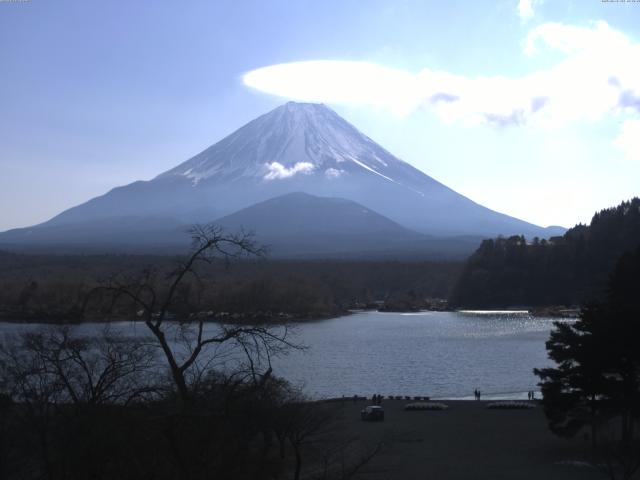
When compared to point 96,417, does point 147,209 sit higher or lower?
higher

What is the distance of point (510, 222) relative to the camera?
5773 inches

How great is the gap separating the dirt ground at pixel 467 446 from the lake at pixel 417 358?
7.46ft

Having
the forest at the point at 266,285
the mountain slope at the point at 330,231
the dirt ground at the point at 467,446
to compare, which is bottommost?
the dirt ground at the point at 467,446

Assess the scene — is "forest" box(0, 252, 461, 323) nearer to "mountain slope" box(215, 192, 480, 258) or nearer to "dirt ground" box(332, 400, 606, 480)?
"dirt ground" box(332, 400, 606, 480)

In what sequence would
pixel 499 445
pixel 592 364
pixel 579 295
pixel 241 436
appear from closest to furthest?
pixel 241 436, pixel 592 364, pixel 499 445, pixel 579 295

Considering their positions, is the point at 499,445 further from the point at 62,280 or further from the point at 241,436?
the point at 62,280

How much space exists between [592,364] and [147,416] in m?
7.96

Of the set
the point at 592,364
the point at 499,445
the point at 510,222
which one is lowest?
the point at 499,445

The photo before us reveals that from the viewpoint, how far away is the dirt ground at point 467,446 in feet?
34.6

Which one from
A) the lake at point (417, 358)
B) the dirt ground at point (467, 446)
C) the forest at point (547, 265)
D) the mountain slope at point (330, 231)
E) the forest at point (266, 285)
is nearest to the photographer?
the dirt ground at point (467, 446)

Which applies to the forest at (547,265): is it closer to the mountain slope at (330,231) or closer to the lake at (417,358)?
the lake at (417,358)

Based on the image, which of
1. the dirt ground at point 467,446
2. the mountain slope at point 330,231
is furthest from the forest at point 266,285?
the mountain slope at point 330,231

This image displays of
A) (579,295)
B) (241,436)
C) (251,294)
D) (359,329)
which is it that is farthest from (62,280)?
(241,436)

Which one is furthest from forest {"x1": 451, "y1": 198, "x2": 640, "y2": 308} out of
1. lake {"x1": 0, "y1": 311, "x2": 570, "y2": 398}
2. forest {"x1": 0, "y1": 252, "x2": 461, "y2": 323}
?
lake {"x1": 0, "y1": 311, "x2": 570, "y2": 398}
